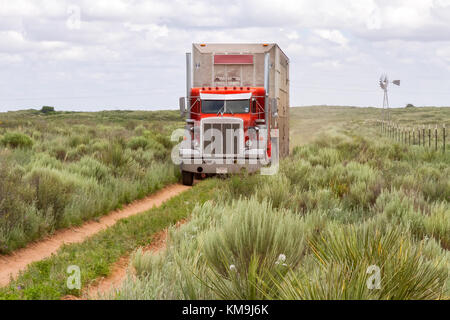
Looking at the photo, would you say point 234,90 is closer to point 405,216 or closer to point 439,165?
point 439,165

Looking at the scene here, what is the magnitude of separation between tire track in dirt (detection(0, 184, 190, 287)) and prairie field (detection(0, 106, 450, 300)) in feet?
0.53

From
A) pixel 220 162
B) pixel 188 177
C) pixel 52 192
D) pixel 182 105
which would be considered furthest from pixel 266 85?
pixel 52 192

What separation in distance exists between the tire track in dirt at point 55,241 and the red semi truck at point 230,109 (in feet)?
9.95

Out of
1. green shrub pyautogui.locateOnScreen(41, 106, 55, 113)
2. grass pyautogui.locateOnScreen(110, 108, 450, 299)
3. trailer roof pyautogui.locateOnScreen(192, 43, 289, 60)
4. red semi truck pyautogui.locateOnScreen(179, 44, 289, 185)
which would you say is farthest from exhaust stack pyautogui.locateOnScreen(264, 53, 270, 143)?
green shrub pyautogui.locateOnScreen(41, 106, 55, 113)

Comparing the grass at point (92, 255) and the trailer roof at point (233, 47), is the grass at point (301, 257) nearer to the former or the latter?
the grass at point (92, 255)

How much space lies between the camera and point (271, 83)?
57.5 feet

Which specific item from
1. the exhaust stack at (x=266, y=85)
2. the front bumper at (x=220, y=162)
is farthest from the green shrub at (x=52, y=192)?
the exhaust stack at (x=266, y=85)

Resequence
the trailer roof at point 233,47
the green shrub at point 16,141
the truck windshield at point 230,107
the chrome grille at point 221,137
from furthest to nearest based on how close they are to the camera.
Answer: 1. the green shrub at point 16,141
2. the trailer roof at point 233,47
3. the truck windshield at point 230,107
4. the chrome grille at point 221,137

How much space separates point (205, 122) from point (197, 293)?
11.7m

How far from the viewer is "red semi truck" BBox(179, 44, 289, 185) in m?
15.4

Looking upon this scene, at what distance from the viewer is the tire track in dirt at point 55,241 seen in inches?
295

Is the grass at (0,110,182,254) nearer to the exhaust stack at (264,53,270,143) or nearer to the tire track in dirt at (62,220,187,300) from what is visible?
the tire track in dirt at (62,220,187,300)

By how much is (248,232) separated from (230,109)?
11038mm

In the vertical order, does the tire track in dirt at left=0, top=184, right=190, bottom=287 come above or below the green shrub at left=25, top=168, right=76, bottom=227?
below
